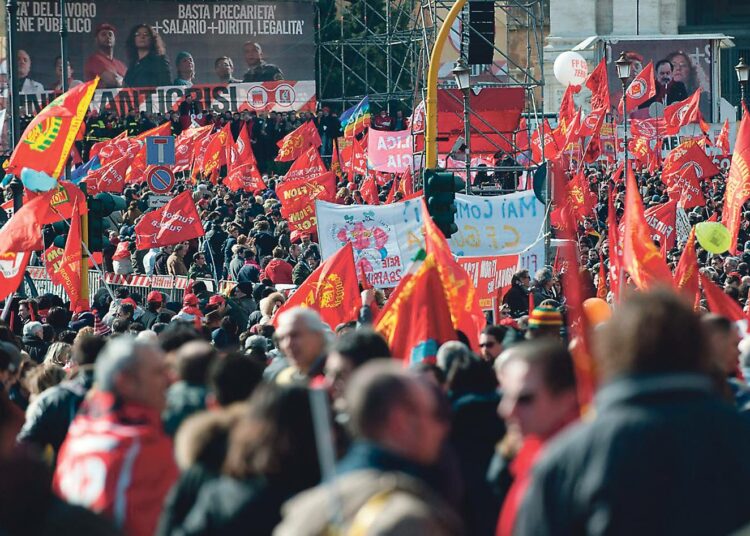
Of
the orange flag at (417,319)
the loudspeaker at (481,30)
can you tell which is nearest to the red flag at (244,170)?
the loudspeaker at (481,30)

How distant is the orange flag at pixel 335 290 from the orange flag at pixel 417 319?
2.84 m

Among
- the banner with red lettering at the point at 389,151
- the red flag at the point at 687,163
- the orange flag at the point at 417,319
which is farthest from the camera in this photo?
the banner with red lettering at the point at 389,151

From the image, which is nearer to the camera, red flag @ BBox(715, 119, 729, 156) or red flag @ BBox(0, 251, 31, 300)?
red flag @ BBox(0, 251, 31, 300)

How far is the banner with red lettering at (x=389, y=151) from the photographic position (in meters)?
29.8

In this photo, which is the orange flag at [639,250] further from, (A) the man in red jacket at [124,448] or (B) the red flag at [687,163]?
(B) the red flag at [687,163]

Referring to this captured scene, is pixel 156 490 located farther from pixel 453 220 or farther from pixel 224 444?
pixel 453 220

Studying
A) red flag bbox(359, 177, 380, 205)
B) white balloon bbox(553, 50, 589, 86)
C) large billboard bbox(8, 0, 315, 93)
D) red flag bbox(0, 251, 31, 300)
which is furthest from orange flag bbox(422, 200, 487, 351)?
large billboard bbox(8, 0, 315, 93)

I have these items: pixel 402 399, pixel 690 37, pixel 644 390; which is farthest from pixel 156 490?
pixel 690 37

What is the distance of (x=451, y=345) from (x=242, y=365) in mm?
1566

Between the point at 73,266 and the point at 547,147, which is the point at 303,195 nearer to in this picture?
the point at 73,266

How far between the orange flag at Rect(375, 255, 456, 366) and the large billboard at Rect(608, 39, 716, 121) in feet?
126

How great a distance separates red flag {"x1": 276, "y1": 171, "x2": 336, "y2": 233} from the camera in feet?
67.0

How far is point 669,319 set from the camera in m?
3.44

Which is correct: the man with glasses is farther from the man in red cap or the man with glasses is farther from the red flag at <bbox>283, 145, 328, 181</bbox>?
the man in red cap
